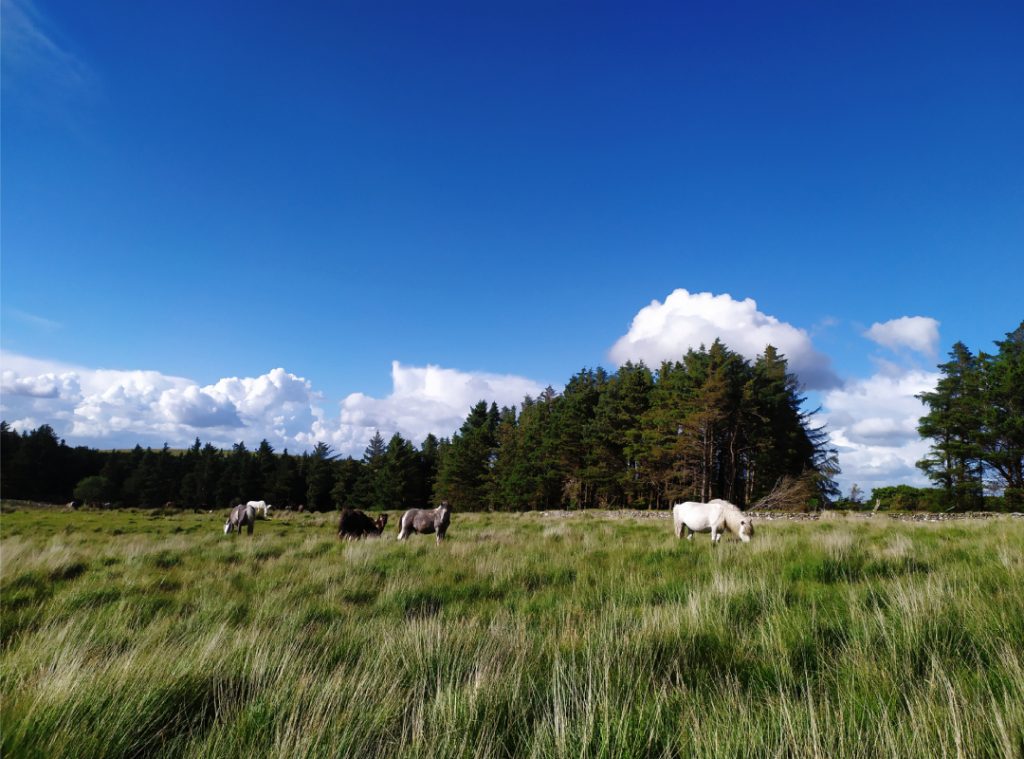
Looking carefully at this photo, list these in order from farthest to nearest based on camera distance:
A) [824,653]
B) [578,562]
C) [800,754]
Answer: [578,562], [824,653], [800,754]

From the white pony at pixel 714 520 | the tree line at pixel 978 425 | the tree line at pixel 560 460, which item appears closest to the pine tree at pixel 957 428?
the tree line at pixel 978 425

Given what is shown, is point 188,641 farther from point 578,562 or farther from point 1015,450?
point 1015,450

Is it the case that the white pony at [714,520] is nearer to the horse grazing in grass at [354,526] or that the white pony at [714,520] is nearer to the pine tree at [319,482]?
the horse grazing in grass at [354,526]

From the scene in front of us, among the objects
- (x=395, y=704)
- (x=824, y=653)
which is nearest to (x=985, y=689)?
(x=824, y=653)

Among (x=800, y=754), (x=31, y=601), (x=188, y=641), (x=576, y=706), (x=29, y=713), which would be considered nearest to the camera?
(x=800, y=754)

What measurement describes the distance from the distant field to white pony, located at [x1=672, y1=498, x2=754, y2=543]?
4.78 meters

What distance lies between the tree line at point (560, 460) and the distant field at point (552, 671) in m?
31.1

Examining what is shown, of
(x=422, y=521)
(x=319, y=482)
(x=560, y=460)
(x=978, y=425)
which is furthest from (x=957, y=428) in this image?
(x=319, y=482)

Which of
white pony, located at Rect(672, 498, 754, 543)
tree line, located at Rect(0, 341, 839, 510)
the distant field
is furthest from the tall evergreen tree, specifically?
the distant field

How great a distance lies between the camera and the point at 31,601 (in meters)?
6.23

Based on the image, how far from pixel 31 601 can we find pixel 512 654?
7.20 metres

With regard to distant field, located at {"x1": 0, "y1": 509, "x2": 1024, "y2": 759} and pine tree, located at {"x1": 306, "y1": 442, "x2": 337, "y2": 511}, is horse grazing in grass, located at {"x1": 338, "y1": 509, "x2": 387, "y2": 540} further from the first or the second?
pine tree, located at {"x1": 306, "y1": 442, "x2": 337, "y2": 511}

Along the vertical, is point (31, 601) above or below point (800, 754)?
below

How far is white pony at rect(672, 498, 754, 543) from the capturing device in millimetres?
10828
